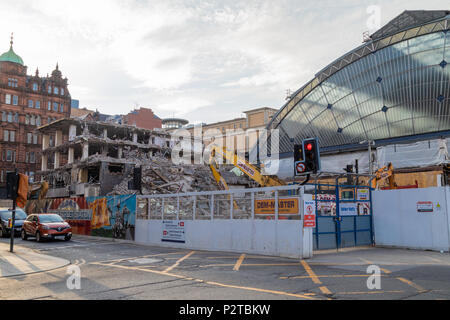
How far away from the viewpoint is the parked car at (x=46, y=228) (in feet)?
74.2

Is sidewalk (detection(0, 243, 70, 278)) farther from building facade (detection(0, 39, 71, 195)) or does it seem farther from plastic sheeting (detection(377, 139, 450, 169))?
building facade (detection(0, 39, 71, 195))

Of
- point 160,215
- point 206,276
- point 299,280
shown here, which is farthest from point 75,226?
point 299,280

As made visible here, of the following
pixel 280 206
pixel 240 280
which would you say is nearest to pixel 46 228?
pixel 280 206

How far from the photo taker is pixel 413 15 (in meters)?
42.8

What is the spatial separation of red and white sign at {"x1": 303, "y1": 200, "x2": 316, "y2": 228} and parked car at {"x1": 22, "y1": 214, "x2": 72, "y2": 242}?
50.2 feet

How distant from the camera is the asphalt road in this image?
25.7 ft

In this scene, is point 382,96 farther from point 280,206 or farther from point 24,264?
point 24,264

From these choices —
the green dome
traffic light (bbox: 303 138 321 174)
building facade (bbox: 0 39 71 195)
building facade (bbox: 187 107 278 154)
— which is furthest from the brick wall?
traffic light (bbox: 303 138 321 174)

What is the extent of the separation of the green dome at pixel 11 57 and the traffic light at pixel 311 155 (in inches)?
3164

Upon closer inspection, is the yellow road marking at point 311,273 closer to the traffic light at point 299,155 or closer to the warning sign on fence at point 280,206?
the warning sign on fence at point 280,206

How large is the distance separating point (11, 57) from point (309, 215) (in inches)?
3147

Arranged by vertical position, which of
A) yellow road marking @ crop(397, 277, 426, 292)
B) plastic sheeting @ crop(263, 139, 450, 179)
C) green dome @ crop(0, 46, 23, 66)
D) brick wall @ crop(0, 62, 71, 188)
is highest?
green dome @ crop(0, 46, 23, 66)

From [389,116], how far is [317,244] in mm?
30380

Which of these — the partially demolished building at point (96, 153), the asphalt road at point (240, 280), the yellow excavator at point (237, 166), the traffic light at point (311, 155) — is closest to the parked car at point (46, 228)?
the asphalt road at point (240, 280)
